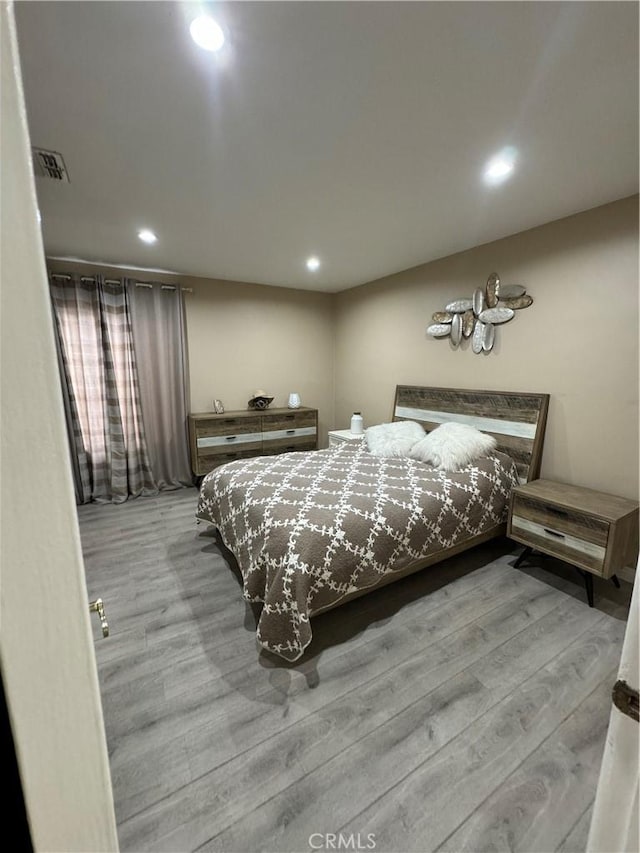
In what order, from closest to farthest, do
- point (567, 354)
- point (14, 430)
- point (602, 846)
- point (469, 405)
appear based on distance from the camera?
point (14, 430)
point (602, 846)
point (567, 354)
point (469, 405)

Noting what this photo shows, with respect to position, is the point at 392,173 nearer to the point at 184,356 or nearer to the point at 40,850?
the point at 40,850

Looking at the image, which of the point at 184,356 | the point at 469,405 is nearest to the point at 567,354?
the point at 469,405

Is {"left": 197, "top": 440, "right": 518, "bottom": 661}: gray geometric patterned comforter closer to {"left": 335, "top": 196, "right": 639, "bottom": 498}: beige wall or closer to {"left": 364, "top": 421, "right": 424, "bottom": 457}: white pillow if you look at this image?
{"left": 364, "top": 421, "right": 424, "bottom": 457}: white pillow

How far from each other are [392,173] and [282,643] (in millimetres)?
2439

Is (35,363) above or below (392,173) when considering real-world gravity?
below

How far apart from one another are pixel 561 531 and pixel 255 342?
3618mm

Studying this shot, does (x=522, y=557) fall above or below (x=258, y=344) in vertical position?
below

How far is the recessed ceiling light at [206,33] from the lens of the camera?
3.43 feet

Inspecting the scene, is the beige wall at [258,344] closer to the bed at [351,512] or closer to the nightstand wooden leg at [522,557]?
the bed at [351,512]

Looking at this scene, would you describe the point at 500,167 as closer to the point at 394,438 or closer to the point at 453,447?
the point at 453,447

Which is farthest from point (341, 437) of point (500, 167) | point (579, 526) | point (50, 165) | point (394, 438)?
point (50, 165)

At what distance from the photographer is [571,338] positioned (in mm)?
2457

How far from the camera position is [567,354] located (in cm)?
248

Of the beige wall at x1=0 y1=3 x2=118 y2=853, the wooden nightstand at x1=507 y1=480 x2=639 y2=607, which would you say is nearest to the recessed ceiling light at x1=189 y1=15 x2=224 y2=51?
the beige wall at x1=0 y1=3 x2=118 y2=853
